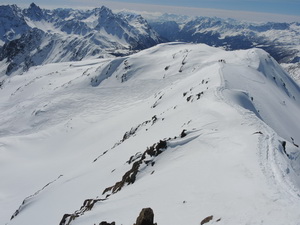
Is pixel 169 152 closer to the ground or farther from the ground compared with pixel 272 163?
closer to the ground

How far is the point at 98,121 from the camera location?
264 ft

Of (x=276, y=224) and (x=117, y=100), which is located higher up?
(x=276, y=224)

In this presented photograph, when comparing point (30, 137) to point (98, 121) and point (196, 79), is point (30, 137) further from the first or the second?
point (196, 79)

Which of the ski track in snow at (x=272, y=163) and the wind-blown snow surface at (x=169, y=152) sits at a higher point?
the ski track in snow at (x=272, y=163)

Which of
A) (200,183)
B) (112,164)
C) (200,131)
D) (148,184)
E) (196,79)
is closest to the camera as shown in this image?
(200,183)

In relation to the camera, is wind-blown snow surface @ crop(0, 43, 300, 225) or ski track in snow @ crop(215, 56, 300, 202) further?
wind-blown snow surface @ crop(0, 43, 300, 225)

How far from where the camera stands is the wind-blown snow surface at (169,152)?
53.3ft

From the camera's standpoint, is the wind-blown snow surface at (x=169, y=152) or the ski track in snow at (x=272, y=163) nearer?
the ski track in snow at (x=272, y=163)

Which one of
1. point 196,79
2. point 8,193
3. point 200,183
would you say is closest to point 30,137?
point 8,193

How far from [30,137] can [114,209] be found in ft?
216

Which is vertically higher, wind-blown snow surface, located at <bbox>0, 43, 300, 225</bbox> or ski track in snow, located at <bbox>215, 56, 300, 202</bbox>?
ski track in snow, located at <bbox>215, 56, 300, 202</bbox>

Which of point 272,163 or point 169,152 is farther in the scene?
point 169,152

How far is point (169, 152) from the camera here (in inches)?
1097

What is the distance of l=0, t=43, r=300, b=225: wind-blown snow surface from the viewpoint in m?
16.2
